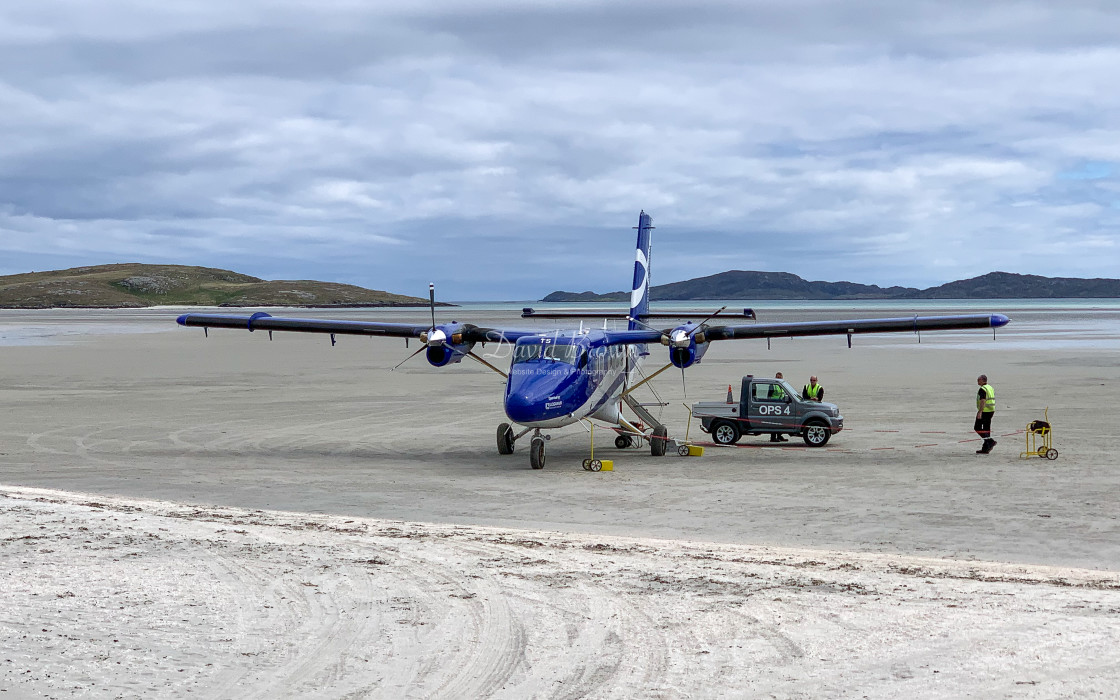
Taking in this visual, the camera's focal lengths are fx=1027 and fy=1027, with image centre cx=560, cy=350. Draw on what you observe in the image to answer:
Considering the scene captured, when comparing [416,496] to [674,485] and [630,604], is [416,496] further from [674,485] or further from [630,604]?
[630,604]

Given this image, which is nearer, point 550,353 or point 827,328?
point 550,353

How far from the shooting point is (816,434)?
78.5 ft

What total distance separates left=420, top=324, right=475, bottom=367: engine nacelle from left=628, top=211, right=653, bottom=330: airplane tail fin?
5.58 metres

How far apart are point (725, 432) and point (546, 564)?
13805 mm

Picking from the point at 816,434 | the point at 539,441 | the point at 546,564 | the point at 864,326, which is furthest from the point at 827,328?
the point at 546,564

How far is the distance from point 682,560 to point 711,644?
3222 millimetres

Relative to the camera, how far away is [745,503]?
16.2 metres

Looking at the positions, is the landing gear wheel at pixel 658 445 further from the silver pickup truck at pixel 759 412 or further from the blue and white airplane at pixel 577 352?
the silver pickup truck at pixel 759 412

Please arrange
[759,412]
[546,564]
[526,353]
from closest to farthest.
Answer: [546,564] → [526,353] → [759,412]

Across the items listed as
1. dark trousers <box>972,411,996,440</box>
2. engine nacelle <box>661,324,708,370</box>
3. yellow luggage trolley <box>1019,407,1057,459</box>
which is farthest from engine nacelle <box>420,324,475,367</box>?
yellow luggage trolley <box>1019,407,1057,459</box>

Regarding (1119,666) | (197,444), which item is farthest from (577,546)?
(197,444)

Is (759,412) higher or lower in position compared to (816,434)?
higher

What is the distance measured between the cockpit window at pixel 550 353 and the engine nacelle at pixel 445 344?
261cm

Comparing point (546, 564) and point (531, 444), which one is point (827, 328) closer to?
point (531, 444)
